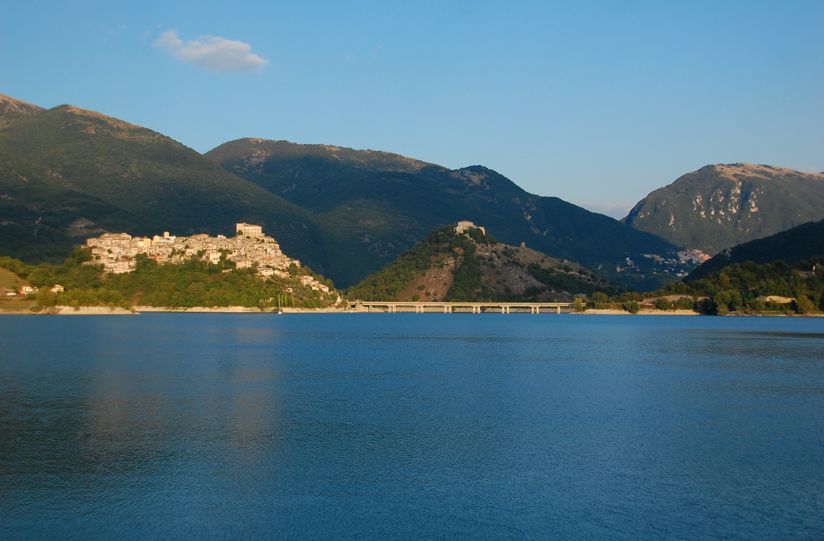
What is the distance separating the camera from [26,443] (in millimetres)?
41812

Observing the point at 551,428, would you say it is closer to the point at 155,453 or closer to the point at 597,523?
the point at 597,523

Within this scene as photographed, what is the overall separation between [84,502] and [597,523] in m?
18.7

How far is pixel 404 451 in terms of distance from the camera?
4166 cm

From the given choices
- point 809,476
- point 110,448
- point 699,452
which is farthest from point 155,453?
point 809,476

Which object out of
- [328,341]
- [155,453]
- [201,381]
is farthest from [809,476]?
[328,341]

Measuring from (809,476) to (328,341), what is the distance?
9498cm

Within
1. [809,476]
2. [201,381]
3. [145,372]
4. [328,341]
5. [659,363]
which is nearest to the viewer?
[809,476]

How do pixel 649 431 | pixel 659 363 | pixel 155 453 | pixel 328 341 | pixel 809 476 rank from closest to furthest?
1. pixel 809 476
2. pixel 155 453
3. pixel 649 431
4. pixel 659 363
5. pixel 328 341

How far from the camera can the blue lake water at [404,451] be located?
30.3m

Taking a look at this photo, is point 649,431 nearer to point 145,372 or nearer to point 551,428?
point 551,428

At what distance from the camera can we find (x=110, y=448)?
41.1 meters

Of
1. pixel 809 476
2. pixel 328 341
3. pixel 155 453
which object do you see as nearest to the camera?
pixel 809 476

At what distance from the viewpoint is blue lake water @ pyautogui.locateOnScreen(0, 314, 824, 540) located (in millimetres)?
30312

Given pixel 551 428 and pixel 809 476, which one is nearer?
pixel 809 476
